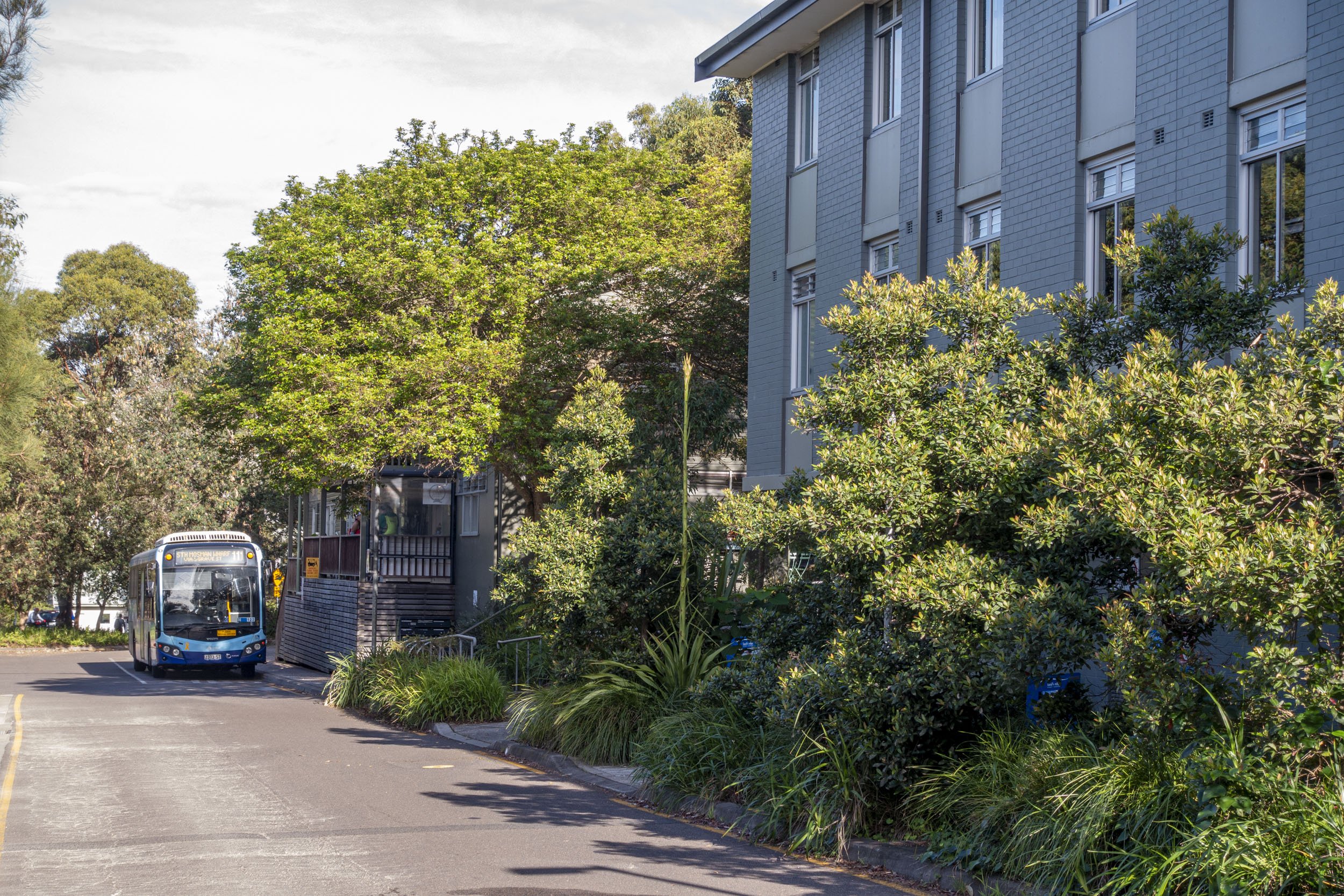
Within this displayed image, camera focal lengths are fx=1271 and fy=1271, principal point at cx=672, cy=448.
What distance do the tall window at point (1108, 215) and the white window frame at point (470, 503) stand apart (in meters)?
17.5

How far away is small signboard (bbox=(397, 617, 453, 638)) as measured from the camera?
26.8 m

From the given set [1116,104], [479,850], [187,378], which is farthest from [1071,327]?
[187,378]

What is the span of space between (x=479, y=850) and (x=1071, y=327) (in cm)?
587

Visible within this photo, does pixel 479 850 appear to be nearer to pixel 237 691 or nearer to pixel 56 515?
pixel 237 691

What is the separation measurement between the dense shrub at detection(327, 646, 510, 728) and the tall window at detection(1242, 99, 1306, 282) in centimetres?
1161

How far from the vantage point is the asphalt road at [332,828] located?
8.32 meters

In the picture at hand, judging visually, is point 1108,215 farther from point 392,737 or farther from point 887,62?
point 392,737

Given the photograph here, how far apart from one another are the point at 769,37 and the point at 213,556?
20084 mm

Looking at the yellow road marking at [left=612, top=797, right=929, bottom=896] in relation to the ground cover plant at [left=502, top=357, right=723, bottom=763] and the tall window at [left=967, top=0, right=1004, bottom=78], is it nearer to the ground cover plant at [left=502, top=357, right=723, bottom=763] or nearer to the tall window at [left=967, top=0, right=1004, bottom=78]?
the ground cover plant at [left=502, top=357, right=723, bottom=763]

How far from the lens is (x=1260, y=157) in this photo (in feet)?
37.1

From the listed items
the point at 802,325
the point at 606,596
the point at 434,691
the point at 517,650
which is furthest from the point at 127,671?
the point at 606,596

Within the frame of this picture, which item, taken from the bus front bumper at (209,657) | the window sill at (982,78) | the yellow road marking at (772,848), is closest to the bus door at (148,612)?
the bus front bumper at (209,657)

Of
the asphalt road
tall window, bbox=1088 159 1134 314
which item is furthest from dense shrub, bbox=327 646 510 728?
tall window, bbox=1088 159 1134 314

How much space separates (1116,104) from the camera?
1288 centimetres
